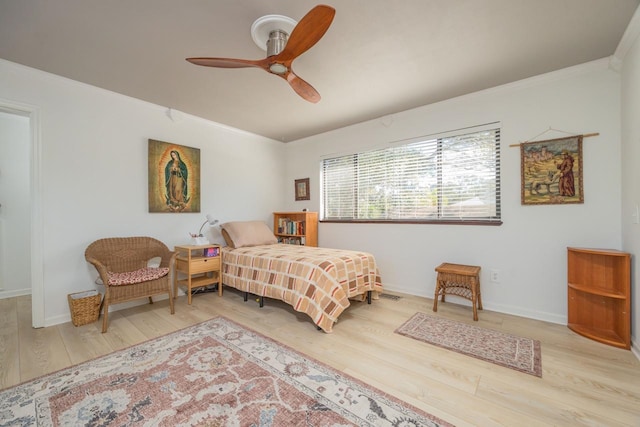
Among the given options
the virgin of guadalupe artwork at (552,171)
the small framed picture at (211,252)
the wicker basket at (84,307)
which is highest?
the virgin of guadalupe artwork at (552,171)

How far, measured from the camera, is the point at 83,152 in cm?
288

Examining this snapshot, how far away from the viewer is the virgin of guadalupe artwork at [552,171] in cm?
254

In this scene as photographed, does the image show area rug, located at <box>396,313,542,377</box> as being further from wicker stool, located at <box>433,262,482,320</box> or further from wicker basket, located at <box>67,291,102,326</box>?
wicker basket, located at <box>67,291,102,326</box>

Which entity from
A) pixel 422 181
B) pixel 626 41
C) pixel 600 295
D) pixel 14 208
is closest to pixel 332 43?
pixel 422 181

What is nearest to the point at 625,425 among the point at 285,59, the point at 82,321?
the point at 285,59

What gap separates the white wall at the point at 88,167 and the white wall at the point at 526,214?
2974 millimetres

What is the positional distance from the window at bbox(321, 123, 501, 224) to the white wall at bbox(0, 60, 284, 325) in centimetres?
218

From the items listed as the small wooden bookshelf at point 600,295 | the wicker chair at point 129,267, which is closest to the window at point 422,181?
the small wooden bookshelf at point 600,295

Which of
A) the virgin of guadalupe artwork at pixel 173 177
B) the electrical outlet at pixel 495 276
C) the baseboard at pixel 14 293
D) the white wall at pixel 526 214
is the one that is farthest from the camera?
the baseboard at pixel 14 293

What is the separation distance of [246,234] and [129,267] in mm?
1446

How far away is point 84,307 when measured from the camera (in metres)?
2.62

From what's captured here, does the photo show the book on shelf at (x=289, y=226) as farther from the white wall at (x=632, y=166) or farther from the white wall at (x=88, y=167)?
the white wall at (x=632, y=166)

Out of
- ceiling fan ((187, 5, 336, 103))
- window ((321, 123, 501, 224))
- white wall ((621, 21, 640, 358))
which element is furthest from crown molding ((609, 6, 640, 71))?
ceiling fan ((187, 5, 336, 103))

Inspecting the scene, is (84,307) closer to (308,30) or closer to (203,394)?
(203,394)
